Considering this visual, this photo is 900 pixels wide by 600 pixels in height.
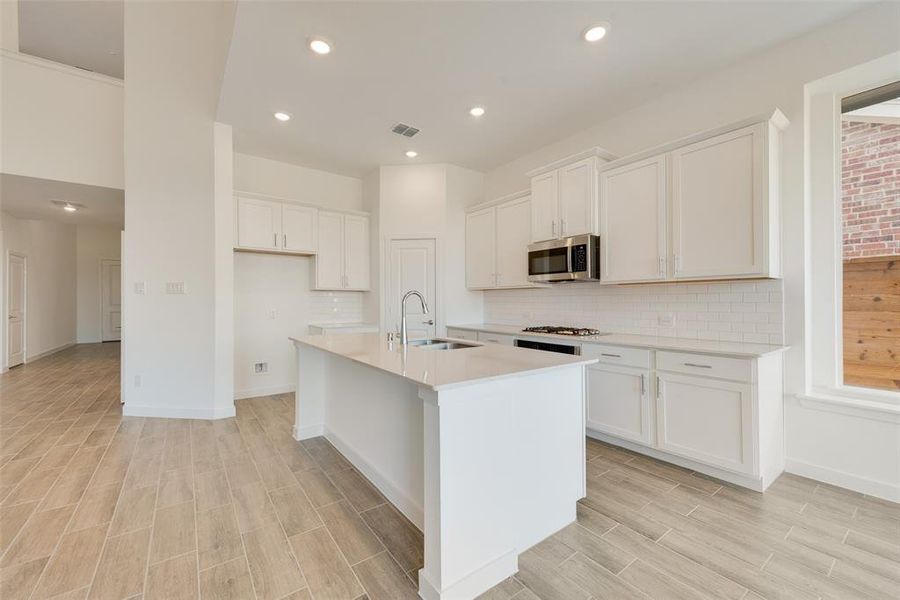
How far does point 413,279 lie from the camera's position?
489cm

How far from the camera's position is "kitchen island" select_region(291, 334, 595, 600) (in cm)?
149

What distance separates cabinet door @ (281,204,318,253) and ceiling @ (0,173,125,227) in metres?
2.03

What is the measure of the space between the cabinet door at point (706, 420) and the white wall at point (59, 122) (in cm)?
611

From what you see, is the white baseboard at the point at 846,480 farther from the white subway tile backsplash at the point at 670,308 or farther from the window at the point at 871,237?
the white subway tile backsplash at the point at 670,308

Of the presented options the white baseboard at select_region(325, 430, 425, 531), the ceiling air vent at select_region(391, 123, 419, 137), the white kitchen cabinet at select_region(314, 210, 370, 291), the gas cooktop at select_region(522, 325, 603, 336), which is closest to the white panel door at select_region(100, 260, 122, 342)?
the white kitchen cabinet at select_region(314, 210, 370, 291)

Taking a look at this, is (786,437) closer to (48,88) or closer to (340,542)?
(340,542)

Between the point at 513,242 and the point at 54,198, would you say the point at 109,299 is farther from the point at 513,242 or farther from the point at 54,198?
the point at 513,242

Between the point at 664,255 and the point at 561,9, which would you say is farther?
the point at 664,255

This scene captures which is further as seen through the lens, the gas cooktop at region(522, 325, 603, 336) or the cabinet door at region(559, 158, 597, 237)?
the gas cooktop at region(522, 325, 603, 336)

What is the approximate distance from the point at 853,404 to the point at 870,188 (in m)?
1.39

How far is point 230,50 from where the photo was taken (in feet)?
8.61

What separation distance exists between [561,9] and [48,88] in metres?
5.36

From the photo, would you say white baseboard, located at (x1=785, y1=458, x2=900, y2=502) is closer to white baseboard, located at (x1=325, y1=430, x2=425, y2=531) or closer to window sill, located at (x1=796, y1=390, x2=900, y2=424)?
window sill, located at (x1=796, y1=390, x2=900, y2=424)

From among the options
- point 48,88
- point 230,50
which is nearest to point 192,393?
point 230,50
